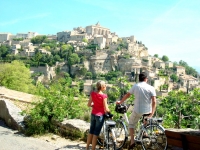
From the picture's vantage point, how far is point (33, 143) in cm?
500

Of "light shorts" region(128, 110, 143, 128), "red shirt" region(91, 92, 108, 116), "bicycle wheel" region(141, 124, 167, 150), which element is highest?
"red shirt" region(91, 92, 108, 116)

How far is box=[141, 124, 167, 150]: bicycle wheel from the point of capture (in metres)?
3.88

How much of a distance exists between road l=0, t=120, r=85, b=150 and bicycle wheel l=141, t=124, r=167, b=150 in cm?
127

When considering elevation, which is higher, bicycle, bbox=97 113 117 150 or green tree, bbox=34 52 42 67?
green tree, bbox=34 52 42 67

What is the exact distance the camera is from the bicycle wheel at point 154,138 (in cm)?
388

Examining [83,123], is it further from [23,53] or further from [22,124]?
[23,53]

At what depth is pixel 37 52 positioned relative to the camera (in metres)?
84.8

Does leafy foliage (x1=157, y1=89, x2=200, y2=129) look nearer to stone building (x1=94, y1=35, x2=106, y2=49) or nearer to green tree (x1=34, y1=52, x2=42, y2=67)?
green tree (x1=34, y1=52, x2=42, y2=67)

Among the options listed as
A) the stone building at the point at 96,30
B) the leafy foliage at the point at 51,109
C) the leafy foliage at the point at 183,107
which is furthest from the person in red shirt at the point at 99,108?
the stone building at the point at 96,30

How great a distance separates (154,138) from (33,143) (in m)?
2.38

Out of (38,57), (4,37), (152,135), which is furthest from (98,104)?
(4,37)

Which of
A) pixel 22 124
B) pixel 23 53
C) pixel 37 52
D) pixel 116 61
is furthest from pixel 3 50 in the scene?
pixel 22 124

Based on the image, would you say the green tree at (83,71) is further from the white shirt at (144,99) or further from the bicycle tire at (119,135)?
the white shirt at (144,99)

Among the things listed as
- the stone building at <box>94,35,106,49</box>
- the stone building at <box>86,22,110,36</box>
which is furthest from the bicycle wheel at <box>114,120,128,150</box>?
the stone building at <box>86,22,110,36</box>
